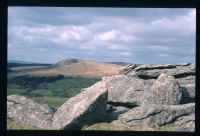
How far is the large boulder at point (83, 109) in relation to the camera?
56.9 feet

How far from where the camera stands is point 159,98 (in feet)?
65.3

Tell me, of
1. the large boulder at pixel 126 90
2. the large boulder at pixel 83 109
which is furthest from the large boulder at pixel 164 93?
the large boulder at pixel 83 109

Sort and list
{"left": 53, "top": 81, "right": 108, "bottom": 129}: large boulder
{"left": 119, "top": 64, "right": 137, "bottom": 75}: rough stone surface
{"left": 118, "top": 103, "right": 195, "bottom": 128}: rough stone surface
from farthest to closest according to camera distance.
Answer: {"left": 119, "top": 64, "right": 137, "bottom": 75}: rough stone surface, {"left": 53, "top": 81, "right": 108, "bottom": 129}: large boulder, {"left": 118, "top": 103, "right": 195, "bottom": 128}: rough stone surface

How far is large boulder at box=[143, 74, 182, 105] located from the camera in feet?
65.1

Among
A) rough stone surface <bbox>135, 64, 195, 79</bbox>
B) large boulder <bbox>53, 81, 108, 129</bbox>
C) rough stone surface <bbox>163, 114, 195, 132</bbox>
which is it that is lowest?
rough stone surface <bbox>163, 114, 195, 132</bbox>

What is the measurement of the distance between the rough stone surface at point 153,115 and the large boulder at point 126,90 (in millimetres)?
1039

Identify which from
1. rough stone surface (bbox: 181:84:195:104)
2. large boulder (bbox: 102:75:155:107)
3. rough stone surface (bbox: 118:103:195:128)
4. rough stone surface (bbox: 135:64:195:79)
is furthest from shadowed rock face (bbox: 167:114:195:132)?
rough stone surface (bbox: 135:64:195:79)

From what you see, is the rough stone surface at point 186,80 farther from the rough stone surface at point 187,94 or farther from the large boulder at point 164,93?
the large boulder at point 164,93

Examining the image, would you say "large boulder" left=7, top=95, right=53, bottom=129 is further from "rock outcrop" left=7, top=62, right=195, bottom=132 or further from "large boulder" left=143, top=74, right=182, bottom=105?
"large boulder" left=143, top=74, right=182, bottom=105

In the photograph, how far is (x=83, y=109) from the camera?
17.8 metres

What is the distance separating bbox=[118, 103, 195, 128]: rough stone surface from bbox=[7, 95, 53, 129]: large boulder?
3.16m

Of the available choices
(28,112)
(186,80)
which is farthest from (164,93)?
(28,112)
